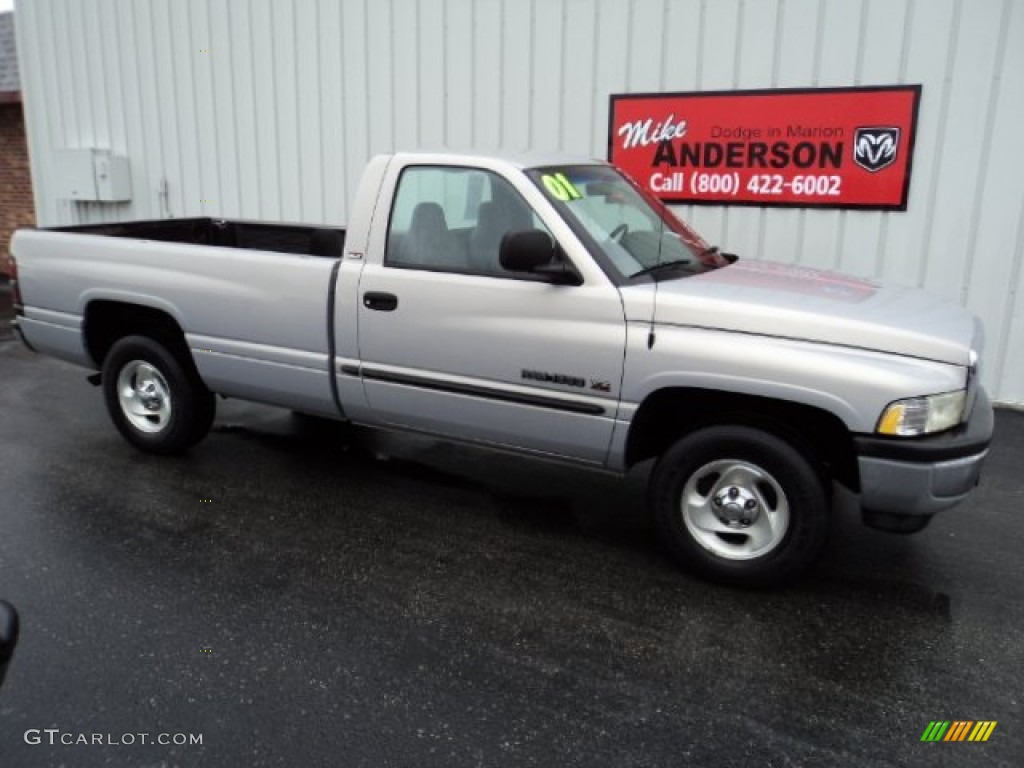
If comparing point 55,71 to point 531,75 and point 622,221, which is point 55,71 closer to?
point 531,75

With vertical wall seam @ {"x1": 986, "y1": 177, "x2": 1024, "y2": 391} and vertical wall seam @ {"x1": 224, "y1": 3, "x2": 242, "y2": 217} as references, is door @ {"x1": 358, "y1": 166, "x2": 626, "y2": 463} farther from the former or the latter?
vertical wall seam @ {"x1": 224, "y1": 3, "x2": 242, "y2": 217}

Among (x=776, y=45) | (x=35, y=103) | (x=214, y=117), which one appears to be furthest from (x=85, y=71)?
(x=776, y=45)

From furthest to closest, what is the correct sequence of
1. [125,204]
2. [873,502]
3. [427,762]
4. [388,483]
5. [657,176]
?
[125,204], [657,176], [388,483], [873,502], [427,762]

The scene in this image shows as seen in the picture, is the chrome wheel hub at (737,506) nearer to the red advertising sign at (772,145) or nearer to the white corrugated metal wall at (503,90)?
the white corrugated metal wall at (503,90)

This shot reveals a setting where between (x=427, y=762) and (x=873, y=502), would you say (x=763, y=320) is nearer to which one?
(x=873, y=502)

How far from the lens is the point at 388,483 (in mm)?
5293

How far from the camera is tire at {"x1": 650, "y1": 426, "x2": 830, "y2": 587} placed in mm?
3754

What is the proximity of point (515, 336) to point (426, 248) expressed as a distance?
739mm

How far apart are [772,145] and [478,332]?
4.20 meters

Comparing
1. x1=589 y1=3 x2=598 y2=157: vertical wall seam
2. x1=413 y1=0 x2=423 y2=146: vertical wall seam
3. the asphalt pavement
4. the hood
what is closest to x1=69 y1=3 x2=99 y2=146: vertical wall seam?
x1=413 y1=0 x2=423 y2=146: vertical wall seam

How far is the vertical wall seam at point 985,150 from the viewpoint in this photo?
643 centimetres

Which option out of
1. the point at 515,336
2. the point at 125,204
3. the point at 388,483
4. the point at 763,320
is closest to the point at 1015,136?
the point at 763,320

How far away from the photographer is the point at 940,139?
6.76 metres

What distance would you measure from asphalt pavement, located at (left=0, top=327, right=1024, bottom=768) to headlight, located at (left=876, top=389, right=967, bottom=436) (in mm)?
867
